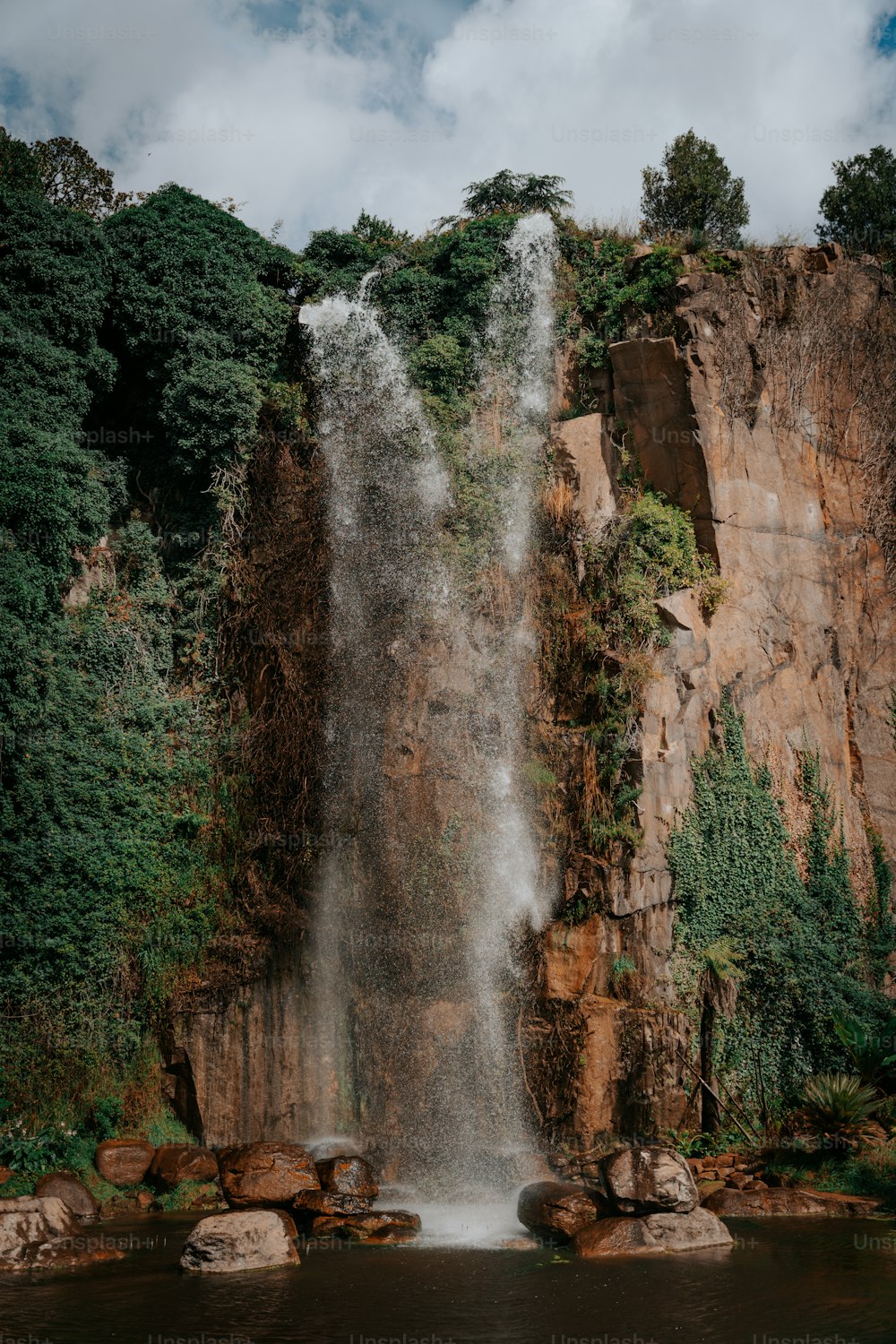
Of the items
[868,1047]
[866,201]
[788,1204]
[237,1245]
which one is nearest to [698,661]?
[868,1047]

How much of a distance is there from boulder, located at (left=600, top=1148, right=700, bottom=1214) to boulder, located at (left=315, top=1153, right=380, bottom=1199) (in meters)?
2.96

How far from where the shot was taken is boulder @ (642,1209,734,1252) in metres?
11.3

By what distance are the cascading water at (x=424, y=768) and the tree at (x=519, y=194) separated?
3.71ft

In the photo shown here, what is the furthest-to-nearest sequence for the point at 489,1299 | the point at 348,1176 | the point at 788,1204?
the point at 348,1176 < the point at 788,1204 < the point at 489,1299

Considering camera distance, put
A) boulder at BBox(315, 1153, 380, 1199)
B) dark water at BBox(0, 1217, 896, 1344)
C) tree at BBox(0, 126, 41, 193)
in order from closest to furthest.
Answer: dark water at BBox(0, 1217, 896, 1344)
boulder at BBox(315, 1153, 380, 1199)
tree at BBox(0, 126, 41, 193)

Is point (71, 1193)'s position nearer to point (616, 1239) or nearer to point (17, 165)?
point (616, 1239)

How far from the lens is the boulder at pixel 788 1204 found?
41.5 feet

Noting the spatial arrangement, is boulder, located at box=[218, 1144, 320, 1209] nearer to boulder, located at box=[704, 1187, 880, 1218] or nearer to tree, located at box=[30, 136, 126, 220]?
boulder, located at box=[704, 1187, 880, 1218]

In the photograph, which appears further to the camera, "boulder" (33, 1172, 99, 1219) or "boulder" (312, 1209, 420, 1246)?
"boulder" (33, 1172, 99, 1219)

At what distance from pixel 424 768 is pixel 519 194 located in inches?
475

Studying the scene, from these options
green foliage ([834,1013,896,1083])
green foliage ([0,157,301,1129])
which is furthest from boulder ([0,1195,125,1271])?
green foliage ([834,1013,896,1083])

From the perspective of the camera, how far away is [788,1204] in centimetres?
1281

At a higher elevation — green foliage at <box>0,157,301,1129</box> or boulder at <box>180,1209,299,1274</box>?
green foliage at <box>0,157,301,1129</box>

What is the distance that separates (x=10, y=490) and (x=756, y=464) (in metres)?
12.3
